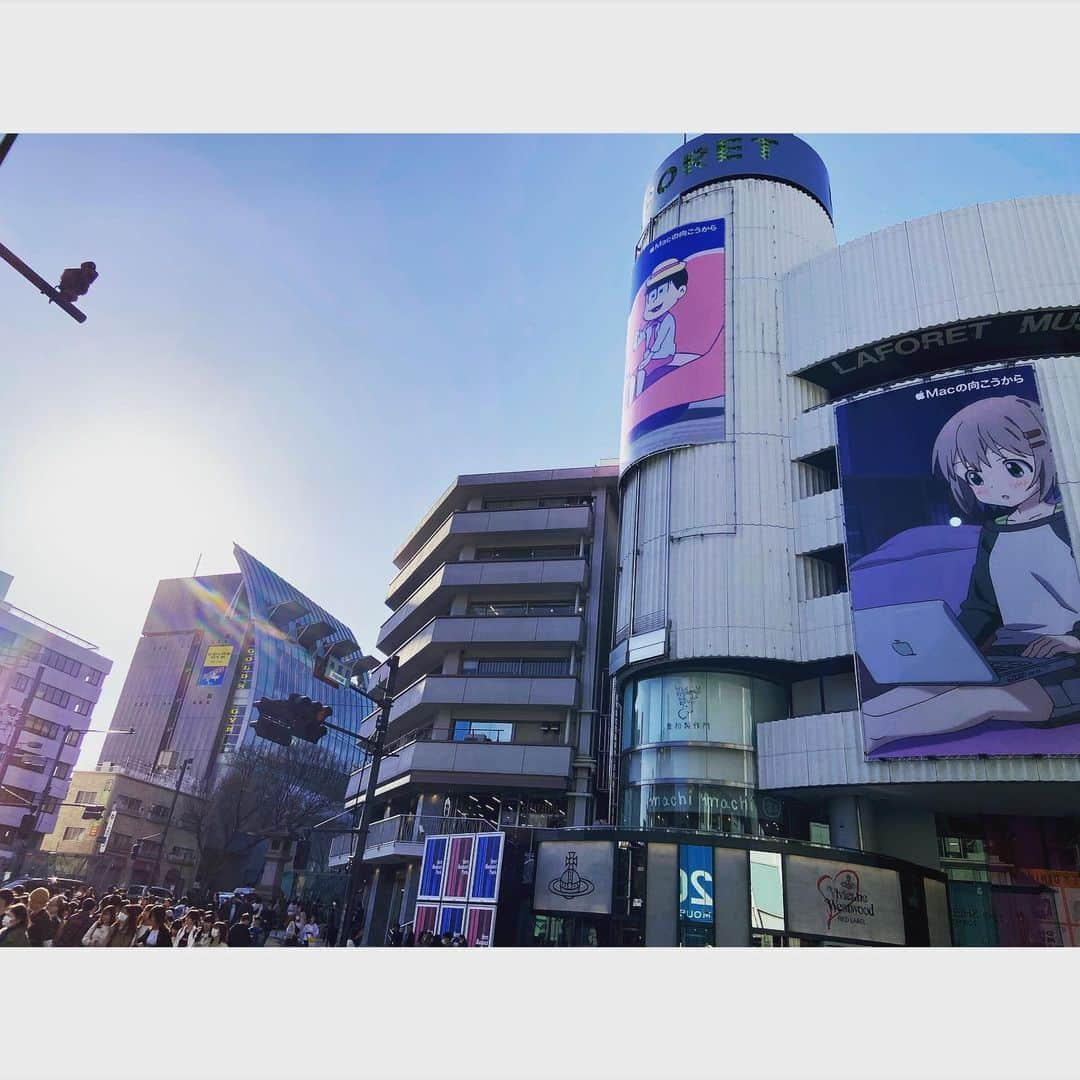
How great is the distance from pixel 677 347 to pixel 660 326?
186cm

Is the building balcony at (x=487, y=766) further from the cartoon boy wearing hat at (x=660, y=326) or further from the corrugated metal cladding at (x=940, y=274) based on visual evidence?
the corrugated metal cladding at (x=940, y=274)

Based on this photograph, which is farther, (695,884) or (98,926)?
(695,884)

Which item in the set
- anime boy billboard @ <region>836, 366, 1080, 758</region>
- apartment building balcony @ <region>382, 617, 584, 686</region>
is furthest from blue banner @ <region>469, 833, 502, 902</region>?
apartment building balcony @ <region>382, 617, 584, 686</region>

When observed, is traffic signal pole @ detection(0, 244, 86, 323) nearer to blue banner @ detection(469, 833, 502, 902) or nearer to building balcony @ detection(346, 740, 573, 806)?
blue banner @ detection(469, 833, 502, 902)

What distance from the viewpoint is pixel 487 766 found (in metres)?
34.2

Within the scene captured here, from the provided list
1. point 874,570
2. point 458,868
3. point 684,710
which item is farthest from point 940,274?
point 458,868

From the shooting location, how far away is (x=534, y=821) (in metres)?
34.9

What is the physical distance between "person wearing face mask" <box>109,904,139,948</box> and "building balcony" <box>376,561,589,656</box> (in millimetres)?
28095

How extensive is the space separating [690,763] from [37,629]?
74.3 metres

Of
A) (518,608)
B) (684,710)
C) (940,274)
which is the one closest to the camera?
(684,710)

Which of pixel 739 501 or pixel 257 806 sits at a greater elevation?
pixel 739 501

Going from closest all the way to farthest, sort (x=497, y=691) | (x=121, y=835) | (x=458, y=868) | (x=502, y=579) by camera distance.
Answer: (x=458, y=868) < (x=497, y=691) < (x=502, y=579) < (x=121, y=835)

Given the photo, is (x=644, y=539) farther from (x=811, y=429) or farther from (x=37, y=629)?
(x=37, y=629)

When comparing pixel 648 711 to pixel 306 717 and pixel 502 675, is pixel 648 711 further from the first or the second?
pixel 306 717
